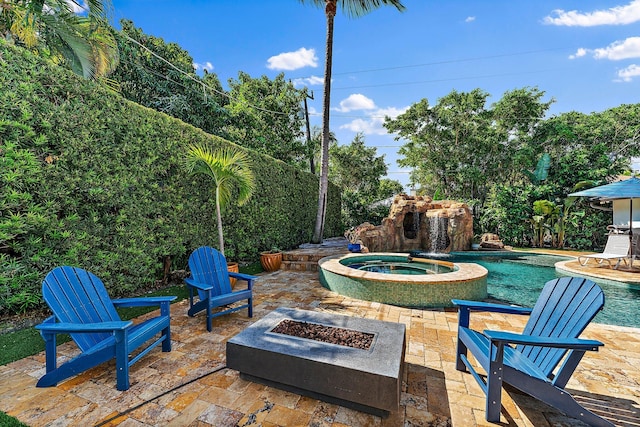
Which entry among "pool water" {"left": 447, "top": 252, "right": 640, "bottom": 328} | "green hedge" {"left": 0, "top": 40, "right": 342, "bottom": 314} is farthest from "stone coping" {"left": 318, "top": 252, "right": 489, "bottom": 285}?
"green hedge" {"left": 0, "top": 40, "right": 342, "bottom": 314}

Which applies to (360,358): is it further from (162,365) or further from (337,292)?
(337,292)

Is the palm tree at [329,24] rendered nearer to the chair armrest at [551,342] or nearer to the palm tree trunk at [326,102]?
the palm tree trunk at [326,102]

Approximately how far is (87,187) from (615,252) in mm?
12853

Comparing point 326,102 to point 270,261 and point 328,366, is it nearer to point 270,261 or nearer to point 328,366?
point 270,261

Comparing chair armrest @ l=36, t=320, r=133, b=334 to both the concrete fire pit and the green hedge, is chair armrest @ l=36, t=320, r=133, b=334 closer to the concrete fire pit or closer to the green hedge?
the concrete fire pit

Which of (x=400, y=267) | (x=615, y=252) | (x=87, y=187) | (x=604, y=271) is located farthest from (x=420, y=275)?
(x=615, y=252)

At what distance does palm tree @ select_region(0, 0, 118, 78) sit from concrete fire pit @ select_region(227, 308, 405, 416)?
5.25 metres

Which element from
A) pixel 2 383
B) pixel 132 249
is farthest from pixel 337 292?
pixel 2 383

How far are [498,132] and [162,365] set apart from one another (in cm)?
1738

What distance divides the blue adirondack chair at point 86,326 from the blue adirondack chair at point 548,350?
2763 millimetres

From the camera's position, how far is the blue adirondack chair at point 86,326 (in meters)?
2.12

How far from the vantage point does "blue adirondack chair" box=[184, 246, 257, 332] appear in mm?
3459

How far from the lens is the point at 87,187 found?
12.5ft

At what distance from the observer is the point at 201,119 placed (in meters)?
12.3
